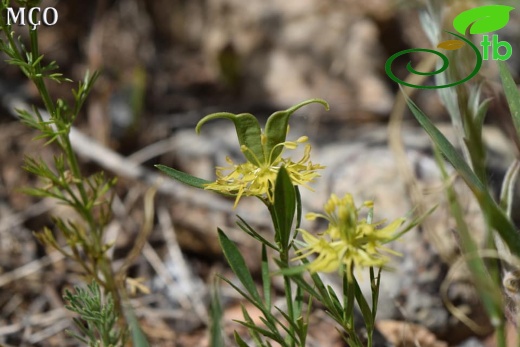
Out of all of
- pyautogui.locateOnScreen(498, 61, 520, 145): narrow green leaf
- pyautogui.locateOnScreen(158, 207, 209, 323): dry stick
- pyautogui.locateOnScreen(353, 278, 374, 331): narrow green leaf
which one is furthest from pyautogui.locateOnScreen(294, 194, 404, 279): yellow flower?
pyautogui.locateOnScreen(158, 207, 209, 323): dry stick

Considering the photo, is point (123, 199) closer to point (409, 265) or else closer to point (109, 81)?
point (109, 81)

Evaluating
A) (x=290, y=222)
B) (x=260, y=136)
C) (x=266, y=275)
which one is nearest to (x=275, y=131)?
(x=260, y=136)

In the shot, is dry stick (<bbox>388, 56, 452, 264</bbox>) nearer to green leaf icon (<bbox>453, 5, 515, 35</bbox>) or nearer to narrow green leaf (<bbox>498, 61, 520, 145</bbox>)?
green leaf icon (<bbox>453, 5, 515, 35</bbox>)

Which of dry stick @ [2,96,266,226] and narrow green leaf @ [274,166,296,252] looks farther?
dry stick @ [2,96,266,226]

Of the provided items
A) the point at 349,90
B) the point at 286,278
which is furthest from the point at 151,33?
the point at 286,278

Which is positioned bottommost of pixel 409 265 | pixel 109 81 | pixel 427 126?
pixel 409 265

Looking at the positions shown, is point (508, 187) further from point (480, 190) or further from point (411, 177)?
point (411, 177)

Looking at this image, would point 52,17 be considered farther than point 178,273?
Yes
